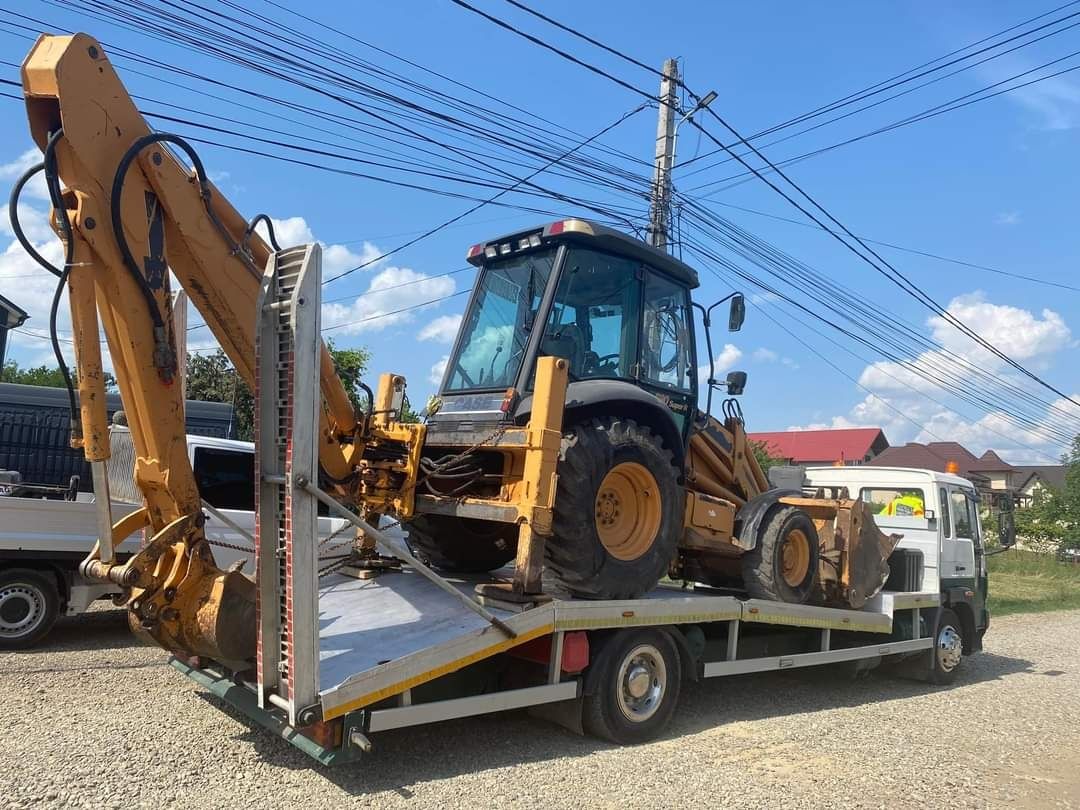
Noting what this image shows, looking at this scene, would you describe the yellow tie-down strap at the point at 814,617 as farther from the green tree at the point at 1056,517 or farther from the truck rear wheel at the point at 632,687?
the green tree at the point at 1056,517

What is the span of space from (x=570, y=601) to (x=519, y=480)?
0.85m

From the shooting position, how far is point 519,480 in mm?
5625

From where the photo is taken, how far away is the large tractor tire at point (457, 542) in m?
7.36

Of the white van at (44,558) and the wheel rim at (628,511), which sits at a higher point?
the wheel rim at (628,511)

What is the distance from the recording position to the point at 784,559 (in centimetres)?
757

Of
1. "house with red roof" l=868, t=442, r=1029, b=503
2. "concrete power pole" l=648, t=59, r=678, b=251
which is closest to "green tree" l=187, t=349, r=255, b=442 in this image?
"concrete power pole" l=648, t=59, r=678, b=251

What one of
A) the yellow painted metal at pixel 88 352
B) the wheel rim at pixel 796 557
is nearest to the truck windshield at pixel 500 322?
the yellow painted metal at pixel 88 352

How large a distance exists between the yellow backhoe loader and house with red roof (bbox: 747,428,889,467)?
2038 inches

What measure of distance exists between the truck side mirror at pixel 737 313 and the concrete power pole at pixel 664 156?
614 centimetres

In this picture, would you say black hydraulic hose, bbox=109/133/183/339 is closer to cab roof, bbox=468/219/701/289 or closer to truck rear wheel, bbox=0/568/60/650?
cab roof, bbox=468/219/701/289

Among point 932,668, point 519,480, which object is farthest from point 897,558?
point 519,480

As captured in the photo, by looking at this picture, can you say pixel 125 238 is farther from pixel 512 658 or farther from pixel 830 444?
pixel 830 444

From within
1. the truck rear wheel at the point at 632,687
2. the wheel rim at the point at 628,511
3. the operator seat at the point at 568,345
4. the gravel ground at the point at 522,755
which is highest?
the operator seat at the point at 568,345

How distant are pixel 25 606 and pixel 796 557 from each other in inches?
273
